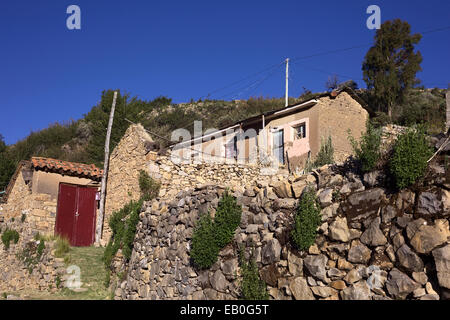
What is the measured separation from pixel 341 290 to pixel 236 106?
120 feet

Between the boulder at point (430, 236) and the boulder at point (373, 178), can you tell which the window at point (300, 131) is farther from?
the boulder at point (430, 236)

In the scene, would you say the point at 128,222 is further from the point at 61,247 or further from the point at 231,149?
the point at 231,149

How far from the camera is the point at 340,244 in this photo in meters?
5.49

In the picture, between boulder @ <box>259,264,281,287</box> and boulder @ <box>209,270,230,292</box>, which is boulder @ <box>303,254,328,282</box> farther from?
boulder @ <box>209,270,230,292</box>

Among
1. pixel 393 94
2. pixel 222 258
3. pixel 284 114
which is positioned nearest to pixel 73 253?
pixel 222 258

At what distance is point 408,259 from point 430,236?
1.20 feet

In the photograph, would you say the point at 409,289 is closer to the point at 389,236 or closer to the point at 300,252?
the point at 389,236

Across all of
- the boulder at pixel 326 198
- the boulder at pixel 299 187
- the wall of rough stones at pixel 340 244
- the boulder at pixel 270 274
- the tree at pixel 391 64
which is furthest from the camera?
the tree at pixel 391 64

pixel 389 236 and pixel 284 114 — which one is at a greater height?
pixel 284 114

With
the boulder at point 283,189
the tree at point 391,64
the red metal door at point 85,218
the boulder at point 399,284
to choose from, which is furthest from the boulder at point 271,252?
the tree at point 391,64

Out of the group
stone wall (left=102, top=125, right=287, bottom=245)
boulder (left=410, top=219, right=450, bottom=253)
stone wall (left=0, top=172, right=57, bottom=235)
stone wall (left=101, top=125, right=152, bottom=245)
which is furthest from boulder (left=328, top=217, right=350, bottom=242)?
stone wall (left=0, top=172, right=57, bottom=235)

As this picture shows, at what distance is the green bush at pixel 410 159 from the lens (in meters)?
5.09

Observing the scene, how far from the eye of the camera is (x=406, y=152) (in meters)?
5.21

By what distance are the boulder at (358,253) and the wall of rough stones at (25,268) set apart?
912cm
